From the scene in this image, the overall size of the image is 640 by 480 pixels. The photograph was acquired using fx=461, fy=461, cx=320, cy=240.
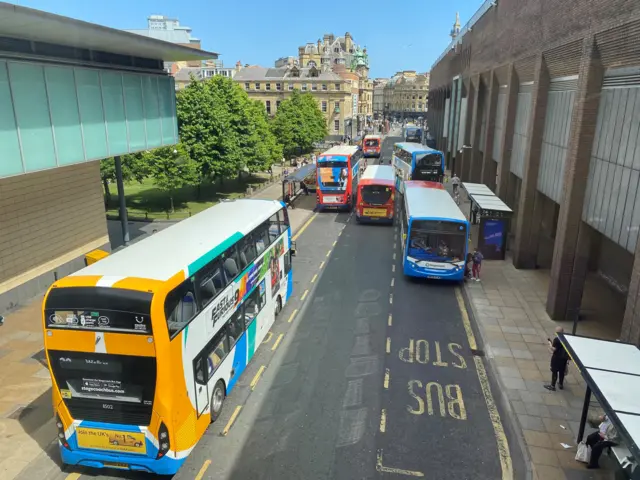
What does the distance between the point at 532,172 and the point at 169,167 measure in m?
22.3

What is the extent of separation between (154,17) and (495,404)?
16951cm

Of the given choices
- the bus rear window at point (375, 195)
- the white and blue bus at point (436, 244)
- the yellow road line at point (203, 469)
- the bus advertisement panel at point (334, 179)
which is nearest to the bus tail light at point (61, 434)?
the yellow road line at point (203, 469)

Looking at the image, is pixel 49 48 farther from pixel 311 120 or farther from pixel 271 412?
pixel 311 120

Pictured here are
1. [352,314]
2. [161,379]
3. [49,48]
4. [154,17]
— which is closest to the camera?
[161,379]

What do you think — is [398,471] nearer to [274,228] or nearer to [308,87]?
[274,228]

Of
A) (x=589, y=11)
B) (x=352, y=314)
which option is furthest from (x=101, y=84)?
(x=589, y=11)

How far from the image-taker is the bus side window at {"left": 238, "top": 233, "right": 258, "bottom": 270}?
11.5 metres

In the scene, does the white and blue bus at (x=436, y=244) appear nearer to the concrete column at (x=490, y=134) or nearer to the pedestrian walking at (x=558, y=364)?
the pedestrian walking at (x=558, y=364)

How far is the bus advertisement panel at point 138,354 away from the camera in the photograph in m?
7.25

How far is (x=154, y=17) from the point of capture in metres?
150

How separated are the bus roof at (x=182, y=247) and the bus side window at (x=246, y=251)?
0.71ft

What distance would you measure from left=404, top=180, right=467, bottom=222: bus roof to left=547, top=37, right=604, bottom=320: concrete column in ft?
12.7

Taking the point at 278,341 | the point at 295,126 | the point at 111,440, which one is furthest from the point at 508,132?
the point at 295,126

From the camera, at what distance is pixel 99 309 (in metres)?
7.22
